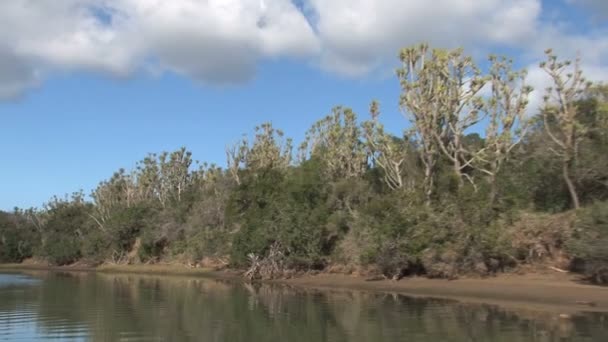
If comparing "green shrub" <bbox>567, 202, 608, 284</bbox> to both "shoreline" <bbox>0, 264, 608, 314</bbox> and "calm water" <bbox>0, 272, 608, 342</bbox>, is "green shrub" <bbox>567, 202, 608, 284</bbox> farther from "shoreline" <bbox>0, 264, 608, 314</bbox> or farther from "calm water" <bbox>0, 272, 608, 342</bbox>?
"calm water" <bbox>0, 272, 608, 342</bbox>

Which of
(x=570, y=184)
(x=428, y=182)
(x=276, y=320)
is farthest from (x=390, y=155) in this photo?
(x=276, y=320)

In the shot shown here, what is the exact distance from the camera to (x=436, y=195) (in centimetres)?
4125

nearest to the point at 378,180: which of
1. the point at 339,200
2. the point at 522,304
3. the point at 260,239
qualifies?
the point at 339,200

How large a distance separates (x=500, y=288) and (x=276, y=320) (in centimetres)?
1386

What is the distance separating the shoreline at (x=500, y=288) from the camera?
26.7 meters

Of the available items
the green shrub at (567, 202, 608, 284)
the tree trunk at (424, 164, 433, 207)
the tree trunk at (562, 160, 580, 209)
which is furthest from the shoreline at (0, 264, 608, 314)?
the tree trunk at (424, 164, 433, 207)

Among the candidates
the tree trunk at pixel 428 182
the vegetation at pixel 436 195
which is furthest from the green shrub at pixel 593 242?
the tree trunk at pixel 428 182

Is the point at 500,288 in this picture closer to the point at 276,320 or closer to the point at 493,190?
the point at 493,190

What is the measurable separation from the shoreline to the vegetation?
96cm

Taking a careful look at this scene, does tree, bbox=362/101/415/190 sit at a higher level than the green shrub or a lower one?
higher

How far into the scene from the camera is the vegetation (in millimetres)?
33062

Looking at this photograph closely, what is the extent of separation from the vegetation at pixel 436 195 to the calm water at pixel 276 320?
5943mm

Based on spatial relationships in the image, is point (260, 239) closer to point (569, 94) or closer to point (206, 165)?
point (569, 94)

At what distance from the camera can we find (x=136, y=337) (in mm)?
19047
